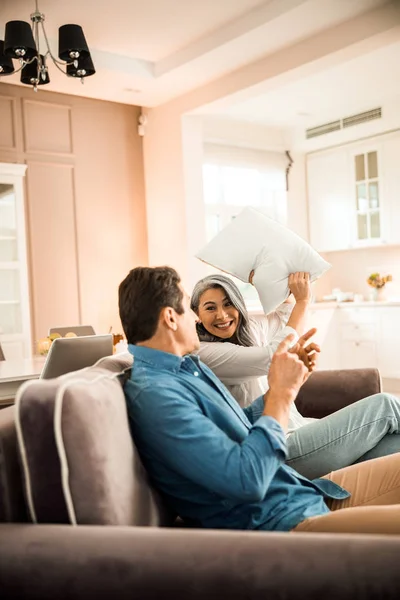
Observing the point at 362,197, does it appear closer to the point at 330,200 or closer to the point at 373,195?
the point at 373,195

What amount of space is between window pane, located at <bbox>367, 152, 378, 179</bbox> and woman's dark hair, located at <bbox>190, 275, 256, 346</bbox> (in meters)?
5.04

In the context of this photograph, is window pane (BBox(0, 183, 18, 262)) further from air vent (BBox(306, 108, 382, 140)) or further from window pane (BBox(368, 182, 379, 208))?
window pane (BBox(368, 182, 379, 208))

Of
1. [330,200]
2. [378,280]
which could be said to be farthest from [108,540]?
[330,200]

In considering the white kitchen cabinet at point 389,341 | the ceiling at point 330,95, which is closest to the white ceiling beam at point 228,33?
the ceiling at point 330,95

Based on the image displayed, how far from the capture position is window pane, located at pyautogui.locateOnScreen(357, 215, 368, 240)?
6.94 meters

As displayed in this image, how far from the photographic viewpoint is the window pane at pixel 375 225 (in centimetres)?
679

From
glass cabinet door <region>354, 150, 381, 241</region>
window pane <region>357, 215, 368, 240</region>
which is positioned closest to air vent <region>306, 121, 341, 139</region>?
glass cabinet door <region>354, 150, 381, 241</region>

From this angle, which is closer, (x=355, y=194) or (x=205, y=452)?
(x=205, y=452)

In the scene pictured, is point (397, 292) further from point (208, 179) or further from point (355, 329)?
point (208, 179)

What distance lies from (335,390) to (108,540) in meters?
1.88

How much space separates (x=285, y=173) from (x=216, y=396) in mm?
6295

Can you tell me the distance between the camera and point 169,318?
1.38 meters

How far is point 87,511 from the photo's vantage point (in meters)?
1.06

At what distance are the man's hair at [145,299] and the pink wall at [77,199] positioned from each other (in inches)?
174
